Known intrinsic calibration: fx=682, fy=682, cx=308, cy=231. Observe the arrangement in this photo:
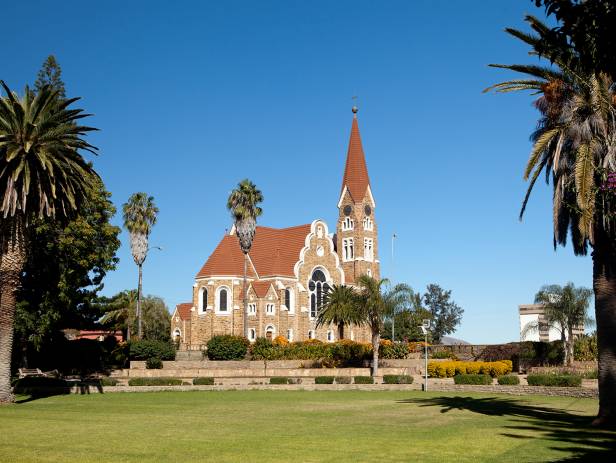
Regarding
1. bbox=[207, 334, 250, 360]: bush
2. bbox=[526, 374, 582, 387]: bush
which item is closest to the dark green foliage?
bbox=[526, 374, 582, 387]: bush

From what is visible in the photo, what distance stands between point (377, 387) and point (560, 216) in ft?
72.1

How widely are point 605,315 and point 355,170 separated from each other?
64683 millimetres

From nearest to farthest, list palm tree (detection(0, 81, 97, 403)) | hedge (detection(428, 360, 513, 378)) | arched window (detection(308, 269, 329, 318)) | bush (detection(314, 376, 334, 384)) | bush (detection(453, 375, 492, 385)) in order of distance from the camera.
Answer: palm tree (detection(0, 81, 97, 403))
bush (detection(453, 375, 492, 385))
bush (detection(314, 376, 334, 384))
hedge (detection(428, 360, 513, 378))
arched window (detection(308, 269, 329, 318))

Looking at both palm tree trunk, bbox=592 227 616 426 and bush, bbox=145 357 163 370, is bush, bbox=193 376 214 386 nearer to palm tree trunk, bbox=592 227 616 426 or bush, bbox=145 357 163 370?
bush, bbox=145 357 163 370

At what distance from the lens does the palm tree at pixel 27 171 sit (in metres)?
31.9

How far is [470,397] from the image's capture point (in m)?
34.1

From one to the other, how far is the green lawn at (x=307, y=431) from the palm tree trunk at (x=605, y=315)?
1358 millimetres

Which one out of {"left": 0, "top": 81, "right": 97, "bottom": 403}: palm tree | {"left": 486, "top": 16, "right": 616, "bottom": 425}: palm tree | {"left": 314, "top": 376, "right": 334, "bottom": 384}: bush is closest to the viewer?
{"left": 486, "top": 16, "right": 616, "bottom": 425}: palm tree

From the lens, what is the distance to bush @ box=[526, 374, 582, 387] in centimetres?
3453

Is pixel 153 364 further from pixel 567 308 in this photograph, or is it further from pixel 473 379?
pixel 567 308

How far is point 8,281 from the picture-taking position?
33.2m

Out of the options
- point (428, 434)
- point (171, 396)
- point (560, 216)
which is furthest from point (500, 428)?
point (171, 396)

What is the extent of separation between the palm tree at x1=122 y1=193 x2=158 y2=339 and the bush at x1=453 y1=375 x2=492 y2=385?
3397 cm

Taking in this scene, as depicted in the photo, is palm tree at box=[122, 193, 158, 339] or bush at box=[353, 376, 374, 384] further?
palm tree at box=[122, 193, 158, 339]
